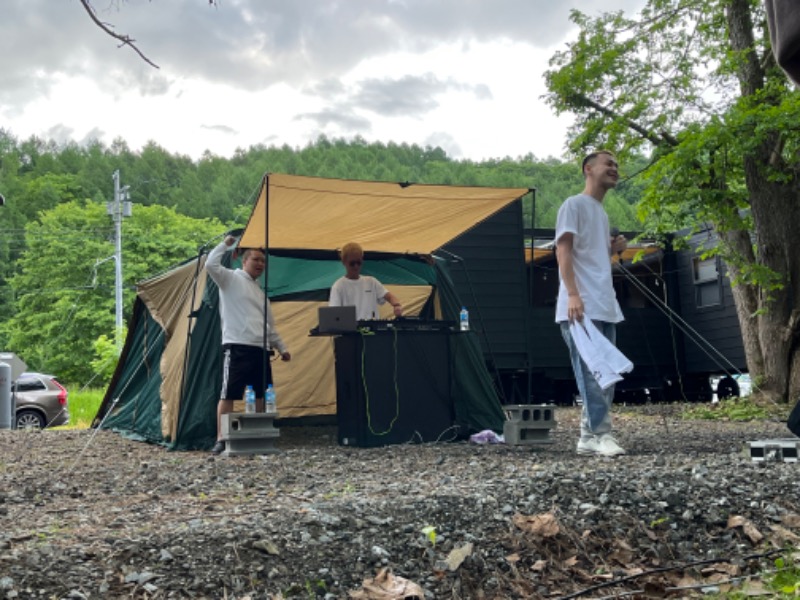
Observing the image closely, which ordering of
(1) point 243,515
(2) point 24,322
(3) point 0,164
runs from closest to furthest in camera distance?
(1) point 243,515
(2) point 24,322
(3) point 0,164

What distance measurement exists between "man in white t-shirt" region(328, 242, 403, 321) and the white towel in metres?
2.40

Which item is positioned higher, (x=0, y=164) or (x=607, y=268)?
(x=0, y=164)

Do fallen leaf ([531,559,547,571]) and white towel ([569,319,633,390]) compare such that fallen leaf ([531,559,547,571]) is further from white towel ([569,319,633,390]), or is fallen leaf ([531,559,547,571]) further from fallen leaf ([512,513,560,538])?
white towel ([569,319,633,390])

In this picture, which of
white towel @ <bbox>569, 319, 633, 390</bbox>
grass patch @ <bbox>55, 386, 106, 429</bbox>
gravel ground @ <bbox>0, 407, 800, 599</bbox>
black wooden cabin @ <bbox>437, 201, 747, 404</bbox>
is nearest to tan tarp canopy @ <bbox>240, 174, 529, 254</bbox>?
white towel @ <bbox>569, 319, 633, 390</bbox>

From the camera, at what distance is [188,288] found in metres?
8.45

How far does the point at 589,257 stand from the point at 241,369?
2916 millimetres

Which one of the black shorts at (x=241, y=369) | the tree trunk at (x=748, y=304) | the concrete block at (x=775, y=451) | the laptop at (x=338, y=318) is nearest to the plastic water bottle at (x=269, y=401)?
the black shorts at (x=241, y=369)

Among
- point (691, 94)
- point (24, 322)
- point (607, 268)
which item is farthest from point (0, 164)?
point (607, 268)

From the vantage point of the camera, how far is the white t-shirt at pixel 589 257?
213 inches

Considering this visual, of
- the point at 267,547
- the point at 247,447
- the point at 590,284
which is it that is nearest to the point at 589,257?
the point at 590,284

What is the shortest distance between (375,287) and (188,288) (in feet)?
6.05

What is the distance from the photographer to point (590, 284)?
5441 mm

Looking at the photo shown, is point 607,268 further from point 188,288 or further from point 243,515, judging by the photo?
point 188,288

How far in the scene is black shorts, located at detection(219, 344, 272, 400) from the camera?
7.05m
